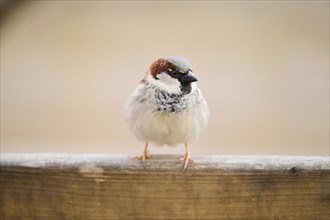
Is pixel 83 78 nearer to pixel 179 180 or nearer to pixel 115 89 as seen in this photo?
pixel 115 89

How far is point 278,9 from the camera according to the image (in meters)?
2.99

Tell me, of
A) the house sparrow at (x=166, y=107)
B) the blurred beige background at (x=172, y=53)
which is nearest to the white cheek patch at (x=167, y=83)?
the house sparrow at (x=166, y=107)

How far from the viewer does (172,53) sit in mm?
2830

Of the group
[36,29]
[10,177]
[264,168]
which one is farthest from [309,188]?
[36,29]

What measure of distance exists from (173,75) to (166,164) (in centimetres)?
46

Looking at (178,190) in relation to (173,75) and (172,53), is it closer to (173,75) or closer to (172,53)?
(173,75)

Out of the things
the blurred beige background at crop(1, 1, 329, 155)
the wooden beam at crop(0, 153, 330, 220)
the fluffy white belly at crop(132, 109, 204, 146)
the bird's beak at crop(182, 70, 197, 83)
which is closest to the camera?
the wooden beam at crop(0, 153, 330, 220)

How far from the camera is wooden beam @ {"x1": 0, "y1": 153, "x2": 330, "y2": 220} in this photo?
108 centimetres

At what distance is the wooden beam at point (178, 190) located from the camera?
108 cm

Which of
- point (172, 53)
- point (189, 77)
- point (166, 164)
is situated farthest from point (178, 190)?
point (172, 53)

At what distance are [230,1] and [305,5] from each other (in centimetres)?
36

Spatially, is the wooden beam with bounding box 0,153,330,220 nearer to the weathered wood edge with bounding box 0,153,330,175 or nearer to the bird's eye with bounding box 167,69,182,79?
the weathered wood edge with bounding box 0,153,330,175

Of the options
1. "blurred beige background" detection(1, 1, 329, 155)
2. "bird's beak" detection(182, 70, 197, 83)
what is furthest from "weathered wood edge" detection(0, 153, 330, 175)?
"blurred beige background" detection(1, 1, 329, 155)

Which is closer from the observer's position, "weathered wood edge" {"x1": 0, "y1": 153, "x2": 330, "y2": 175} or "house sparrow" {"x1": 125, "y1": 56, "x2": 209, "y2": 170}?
"weathered wood edge" {"x1": 0, "y1": 153, "x2": 330, "y2": 175}
